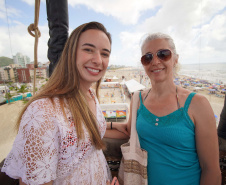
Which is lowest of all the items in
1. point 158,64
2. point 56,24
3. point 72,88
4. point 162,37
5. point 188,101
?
point 188,101

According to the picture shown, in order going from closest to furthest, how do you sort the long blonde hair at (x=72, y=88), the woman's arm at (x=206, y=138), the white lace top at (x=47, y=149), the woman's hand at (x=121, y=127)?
the white lace top at (x=47, y=149) < the long blonde hair at (x=72, y=88) < the woman's arm at (x=206, y=138) < the woman's hand at (x=121, y=127)

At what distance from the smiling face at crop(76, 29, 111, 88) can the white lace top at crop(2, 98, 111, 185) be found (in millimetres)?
321

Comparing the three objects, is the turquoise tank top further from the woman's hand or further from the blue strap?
the woman's hand

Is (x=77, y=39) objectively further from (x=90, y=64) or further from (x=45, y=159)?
(x=45, y=159)

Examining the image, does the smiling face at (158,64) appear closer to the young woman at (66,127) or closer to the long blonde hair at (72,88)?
the young woman at (66,127)

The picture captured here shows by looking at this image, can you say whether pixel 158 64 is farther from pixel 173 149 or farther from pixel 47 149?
pixel 47 149

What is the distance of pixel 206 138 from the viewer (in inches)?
37.3

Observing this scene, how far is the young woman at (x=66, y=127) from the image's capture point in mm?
623

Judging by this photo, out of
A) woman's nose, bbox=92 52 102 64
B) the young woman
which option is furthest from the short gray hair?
woman's nose, bbox=92 52 102 64

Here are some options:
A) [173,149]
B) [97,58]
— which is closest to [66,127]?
[97,58]

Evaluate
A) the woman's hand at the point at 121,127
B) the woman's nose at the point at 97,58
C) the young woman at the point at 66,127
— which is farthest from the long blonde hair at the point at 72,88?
the woman's hand at the point at 121,127

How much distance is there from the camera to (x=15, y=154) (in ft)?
2.19

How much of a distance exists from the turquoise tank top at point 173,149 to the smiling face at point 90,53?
742 millimetres

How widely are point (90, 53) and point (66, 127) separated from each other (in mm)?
600
